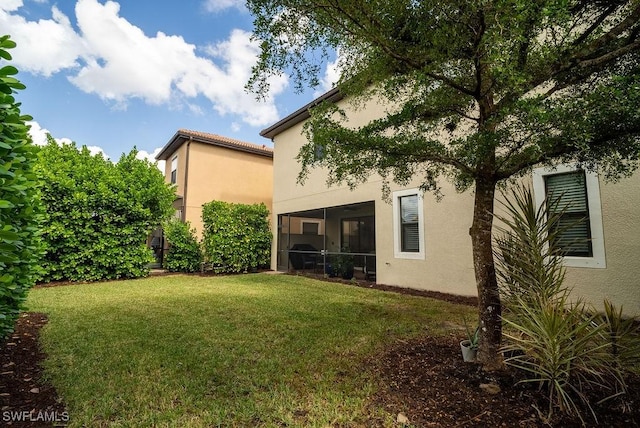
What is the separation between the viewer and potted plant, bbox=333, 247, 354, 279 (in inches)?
409

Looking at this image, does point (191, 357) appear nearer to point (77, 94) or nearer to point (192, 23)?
point (192, 23)

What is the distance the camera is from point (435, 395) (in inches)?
96.4

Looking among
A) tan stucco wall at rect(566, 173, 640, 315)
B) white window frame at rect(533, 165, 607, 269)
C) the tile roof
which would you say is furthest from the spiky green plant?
the tile roof

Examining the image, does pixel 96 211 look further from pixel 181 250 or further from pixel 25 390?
pixel 25 390

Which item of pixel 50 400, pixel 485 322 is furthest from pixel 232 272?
pixel 485 322

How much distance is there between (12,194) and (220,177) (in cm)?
1408

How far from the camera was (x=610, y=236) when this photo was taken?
492cm

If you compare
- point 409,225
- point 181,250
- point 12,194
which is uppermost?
point 409,225

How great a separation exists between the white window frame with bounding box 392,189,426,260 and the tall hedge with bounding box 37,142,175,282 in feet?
26.8

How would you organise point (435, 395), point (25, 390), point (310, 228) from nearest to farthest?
point (435, 395) < point (25, 390) < point (310, 228)

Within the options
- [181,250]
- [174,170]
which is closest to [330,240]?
[181,250]

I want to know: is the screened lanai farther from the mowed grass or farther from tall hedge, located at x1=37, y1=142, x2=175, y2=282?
tall hedge, located at x1=37, y1=142, x2=175, y2=282

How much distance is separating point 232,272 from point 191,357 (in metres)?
9.14

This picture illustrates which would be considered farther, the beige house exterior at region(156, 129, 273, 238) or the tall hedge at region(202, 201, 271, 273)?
the beige house exterior at region(156, 129, 273, 238)
